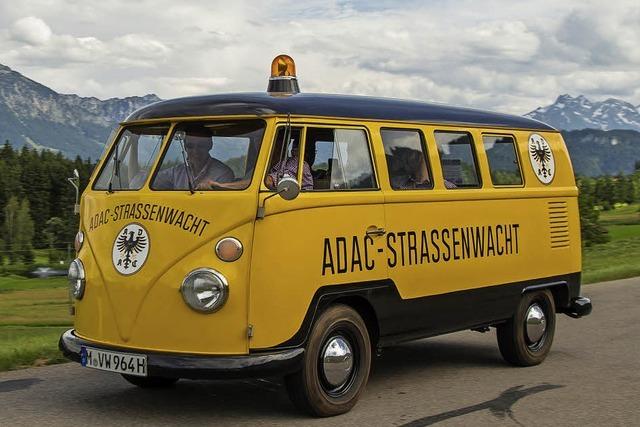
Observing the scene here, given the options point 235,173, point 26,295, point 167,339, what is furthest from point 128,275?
point 26,295

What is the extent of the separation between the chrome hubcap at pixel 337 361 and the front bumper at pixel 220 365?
1.33 ft

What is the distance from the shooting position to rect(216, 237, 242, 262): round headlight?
5773 millimetres

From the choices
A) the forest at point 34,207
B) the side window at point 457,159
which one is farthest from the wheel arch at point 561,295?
the forest at point 34,207

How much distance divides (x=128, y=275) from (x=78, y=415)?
108 centimetres

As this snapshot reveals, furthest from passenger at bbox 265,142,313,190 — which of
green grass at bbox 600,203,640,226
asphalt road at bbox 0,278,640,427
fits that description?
green grass at bbox 600,203,640,226

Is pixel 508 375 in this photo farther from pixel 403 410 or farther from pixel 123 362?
pixel 123 362

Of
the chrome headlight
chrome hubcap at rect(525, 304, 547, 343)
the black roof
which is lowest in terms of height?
chrome hubcap at rect(525, 304, 547, 343)

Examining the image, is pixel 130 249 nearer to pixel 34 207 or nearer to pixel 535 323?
pixel 535 323

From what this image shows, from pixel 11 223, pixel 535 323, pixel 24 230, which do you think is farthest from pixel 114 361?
pixel 24 230

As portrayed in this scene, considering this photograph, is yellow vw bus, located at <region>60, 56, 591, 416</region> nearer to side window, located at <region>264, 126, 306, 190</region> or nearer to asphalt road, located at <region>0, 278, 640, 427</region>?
side window, located at <region>264, 126, 306, 190</region>

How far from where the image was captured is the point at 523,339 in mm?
8500

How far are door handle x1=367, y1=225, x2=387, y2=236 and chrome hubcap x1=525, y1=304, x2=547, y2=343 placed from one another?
2537 millimetres

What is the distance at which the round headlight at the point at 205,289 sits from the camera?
5742mm

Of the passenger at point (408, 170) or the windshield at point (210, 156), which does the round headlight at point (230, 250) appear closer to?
the windshield at point (210, 156)
